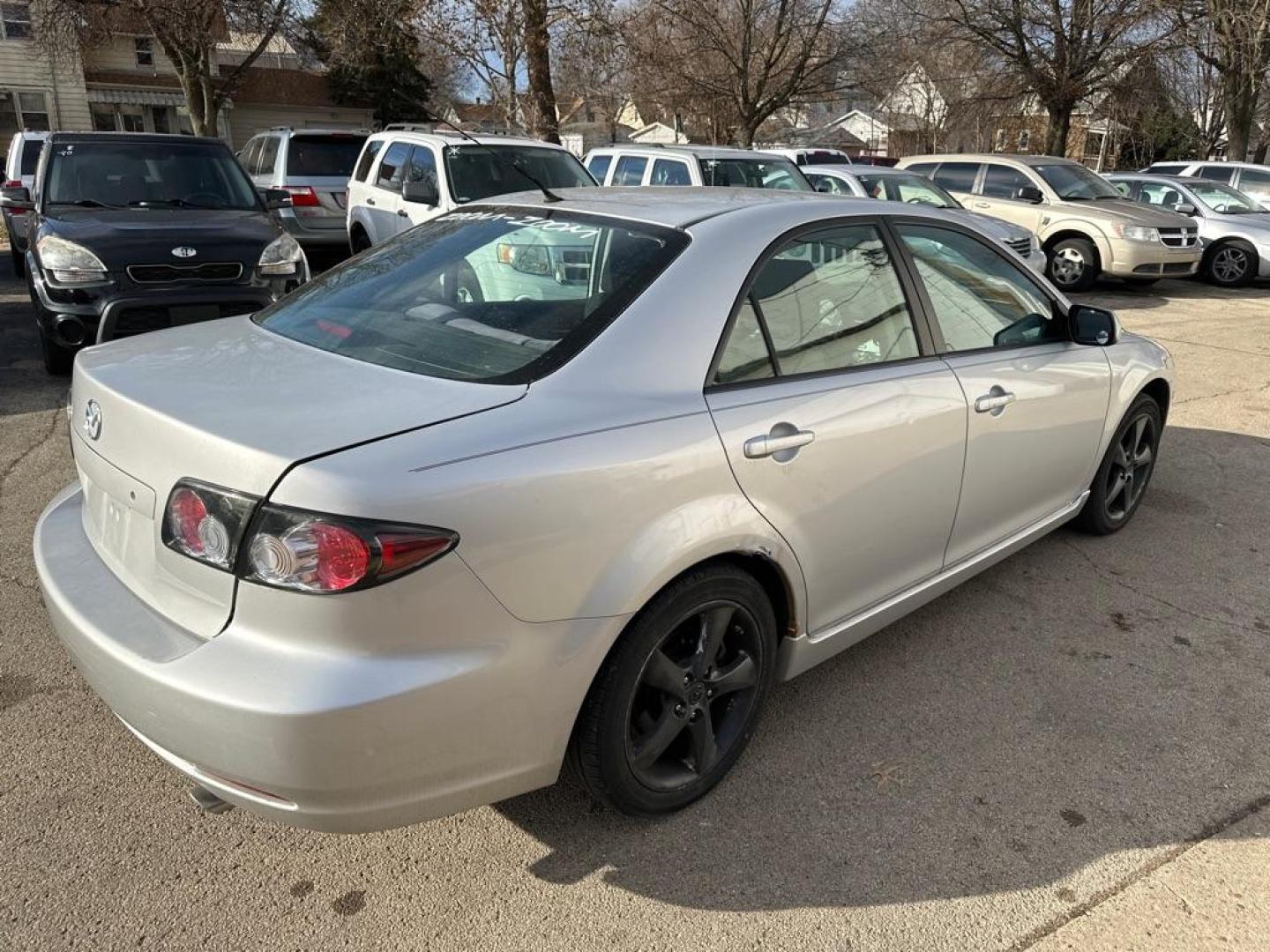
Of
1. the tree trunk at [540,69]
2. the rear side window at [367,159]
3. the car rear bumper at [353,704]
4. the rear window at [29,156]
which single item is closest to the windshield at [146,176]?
the rear side window at [367,159]

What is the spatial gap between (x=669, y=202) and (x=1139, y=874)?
7.63ft

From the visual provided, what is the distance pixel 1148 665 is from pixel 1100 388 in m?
1.16

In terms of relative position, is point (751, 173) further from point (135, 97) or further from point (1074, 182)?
point (135, 97)

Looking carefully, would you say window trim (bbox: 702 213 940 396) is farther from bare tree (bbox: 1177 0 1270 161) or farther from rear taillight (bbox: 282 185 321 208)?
bare tree (bbox: 1177 0 1270 161)

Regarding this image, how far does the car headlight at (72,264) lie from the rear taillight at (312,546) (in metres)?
5.22

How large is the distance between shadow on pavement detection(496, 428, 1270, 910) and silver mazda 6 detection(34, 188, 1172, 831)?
20cm

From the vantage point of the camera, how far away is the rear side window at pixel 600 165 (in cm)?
1170

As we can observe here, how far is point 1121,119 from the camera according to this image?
31484 millimetres

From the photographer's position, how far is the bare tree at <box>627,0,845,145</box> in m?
21.0

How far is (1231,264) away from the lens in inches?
555

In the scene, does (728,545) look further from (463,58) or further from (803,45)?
(803,45)

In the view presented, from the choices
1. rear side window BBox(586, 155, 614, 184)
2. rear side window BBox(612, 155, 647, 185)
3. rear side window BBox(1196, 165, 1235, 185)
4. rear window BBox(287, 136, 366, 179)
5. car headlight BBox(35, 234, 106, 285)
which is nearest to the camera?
car headlight BBox(35, 234, 106, 285)

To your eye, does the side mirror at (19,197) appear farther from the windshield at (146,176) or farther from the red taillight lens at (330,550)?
the red taillight lens at (330,550)

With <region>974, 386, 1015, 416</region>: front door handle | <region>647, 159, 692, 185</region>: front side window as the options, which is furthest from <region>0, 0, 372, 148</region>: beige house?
<region>974, 386, 1015, 416</region>: front door handle
